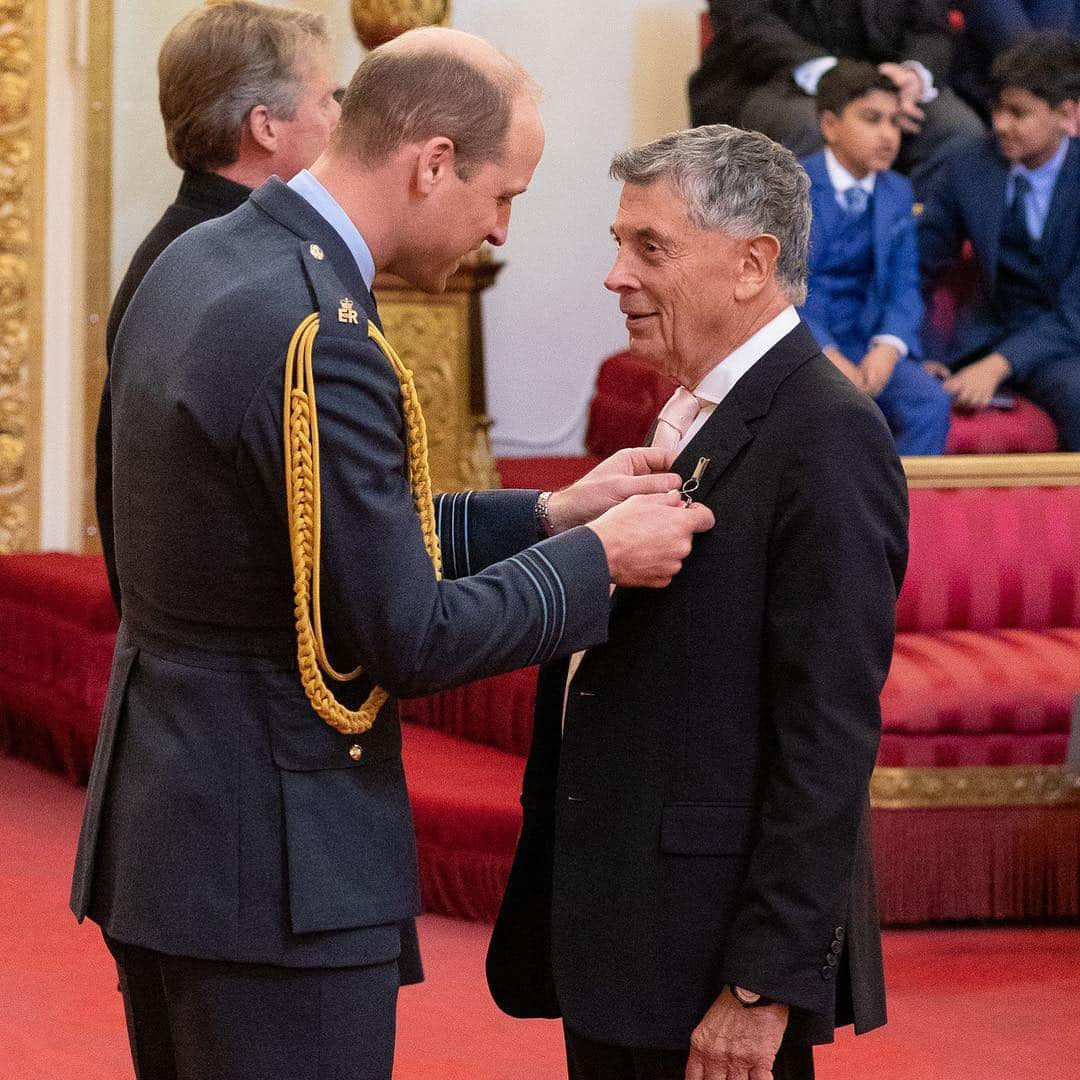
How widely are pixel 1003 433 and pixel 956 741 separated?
6.41ft

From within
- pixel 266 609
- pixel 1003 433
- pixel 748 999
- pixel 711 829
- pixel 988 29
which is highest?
pixel 988 29

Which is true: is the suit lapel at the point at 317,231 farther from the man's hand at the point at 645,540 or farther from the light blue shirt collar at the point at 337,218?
the man's hand at the point at 645,540

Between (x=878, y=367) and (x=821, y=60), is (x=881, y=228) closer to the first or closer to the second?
(x=878, y=367)

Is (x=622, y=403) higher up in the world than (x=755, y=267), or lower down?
lower down

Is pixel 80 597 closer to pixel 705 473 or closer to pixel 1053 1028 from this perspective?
pixel 1053 1028

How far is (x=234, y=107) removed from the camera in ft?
9.05

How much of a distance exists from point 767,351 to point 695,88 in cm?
500

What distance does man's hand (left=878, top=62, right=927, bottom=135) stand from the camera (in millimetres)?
6219

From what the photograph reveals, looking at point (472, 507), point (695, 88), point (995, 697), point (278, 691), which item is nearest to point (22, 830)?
point (995, 697)

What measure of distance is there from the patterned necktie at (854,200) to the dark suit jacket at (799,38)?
69cm

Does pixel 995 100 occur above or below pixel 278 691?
above

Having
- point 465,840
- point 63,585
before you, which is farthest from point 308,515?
point 63,585

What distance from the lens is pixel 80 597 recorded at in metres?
5.04

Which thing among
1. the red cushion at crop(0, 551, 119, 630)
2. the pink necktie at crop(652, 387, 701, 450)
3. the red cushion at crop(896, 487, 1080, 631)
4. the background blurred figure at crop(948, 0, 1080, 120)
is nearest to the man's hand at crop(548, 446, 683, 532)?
the pink necktie at crop(652, 387, 701, 450)
